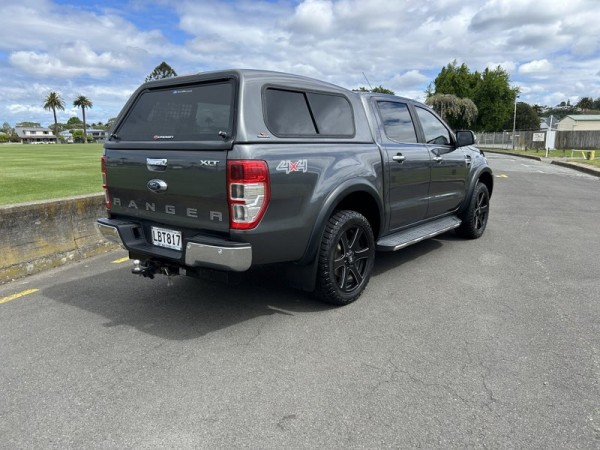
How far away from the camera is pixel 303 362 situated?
3178mm

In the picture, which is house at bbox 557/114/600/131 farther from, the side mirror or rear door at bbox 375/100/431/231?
rear door at bbox 375/100/431/231

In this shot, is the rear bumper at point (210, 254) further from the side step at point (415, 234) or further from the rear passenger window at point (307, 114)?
the side step at point (415, 234)

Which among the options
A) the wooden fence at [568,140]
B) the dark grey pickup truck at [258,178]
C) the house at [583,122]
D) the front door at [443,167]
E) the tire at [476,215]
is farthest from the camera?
the house at [583,122]

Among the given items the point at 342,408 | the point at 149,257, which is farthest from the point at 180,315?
the point at 342,408

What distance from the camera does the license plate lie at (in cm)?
366

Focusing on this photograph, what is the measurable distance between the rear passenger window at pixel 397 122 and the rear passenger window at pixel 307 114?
0.58 metres

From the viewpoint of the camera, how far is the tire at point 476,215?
254 inches

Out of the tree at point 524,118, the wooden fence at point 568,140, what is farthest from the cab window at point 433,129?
the tree at point 524,118

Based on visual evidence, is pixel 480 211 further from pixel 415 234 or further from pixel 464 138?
pixel 415 234

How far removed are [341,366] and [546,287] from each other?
103 inches

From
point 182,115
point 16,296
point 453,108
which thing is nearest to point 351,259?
point 182,115

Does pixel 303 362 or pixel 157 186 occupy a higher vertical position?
pixel 157 186

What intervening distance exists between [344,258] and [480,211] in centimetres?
347

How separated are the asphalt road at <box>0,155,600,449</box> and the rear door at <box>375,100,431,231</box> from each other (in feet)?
2.31
